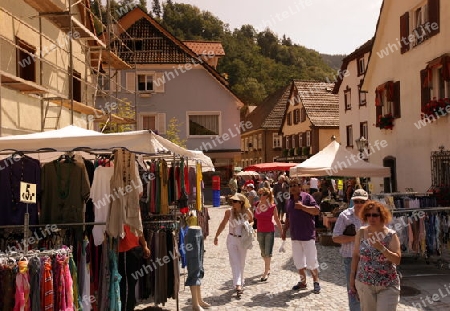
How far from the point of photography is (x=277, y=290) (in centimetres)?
911

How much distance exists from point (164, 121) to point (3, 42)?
2158cm

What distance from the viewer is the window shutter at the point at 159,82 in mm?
32656

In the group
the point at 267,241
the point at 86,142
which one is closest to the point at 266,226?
the point at 267,241

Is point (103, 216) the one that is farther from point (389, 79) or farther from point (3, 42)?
point (389, 79)

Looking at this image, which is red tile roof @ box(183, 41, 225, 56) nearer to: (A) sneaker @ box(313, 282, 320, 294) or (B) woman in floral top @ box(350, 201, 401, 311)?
(A) sneaker @ box(313, 282, 320, 294)

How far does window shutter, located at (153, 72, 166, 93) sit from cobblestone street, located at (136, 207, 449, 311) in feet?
71.8

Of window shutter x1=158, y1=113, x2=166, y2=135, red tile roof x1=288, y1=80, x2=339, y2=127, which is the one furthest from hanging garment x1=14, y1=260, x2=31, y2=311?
red tile roof x1=288, y1=80, x2=339, y2=127

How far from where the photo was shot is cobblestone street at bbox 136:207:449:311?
8.04 metres

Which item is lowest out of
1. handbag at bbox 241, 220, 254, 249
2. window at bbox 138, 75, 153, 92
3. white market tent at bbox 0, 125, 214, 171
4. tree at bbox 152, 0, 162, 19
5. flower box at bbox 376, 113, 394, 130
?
handbag at bbox 241, 220, 254, 249

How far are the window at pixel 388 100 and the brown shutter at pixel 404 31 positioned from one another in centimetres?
139

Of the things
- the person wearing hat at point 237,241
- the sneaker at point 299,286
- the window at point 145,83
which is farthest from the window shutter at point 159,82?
the sneaker at point 299,286

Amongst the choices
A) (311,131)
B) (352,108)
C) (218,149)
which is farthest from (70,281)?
(311,131)

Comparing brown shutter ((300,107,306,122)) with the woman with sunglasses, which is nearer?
the woman with sunglasses

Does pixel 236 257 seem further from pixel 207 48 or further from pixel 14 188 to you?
pixel 207 48
